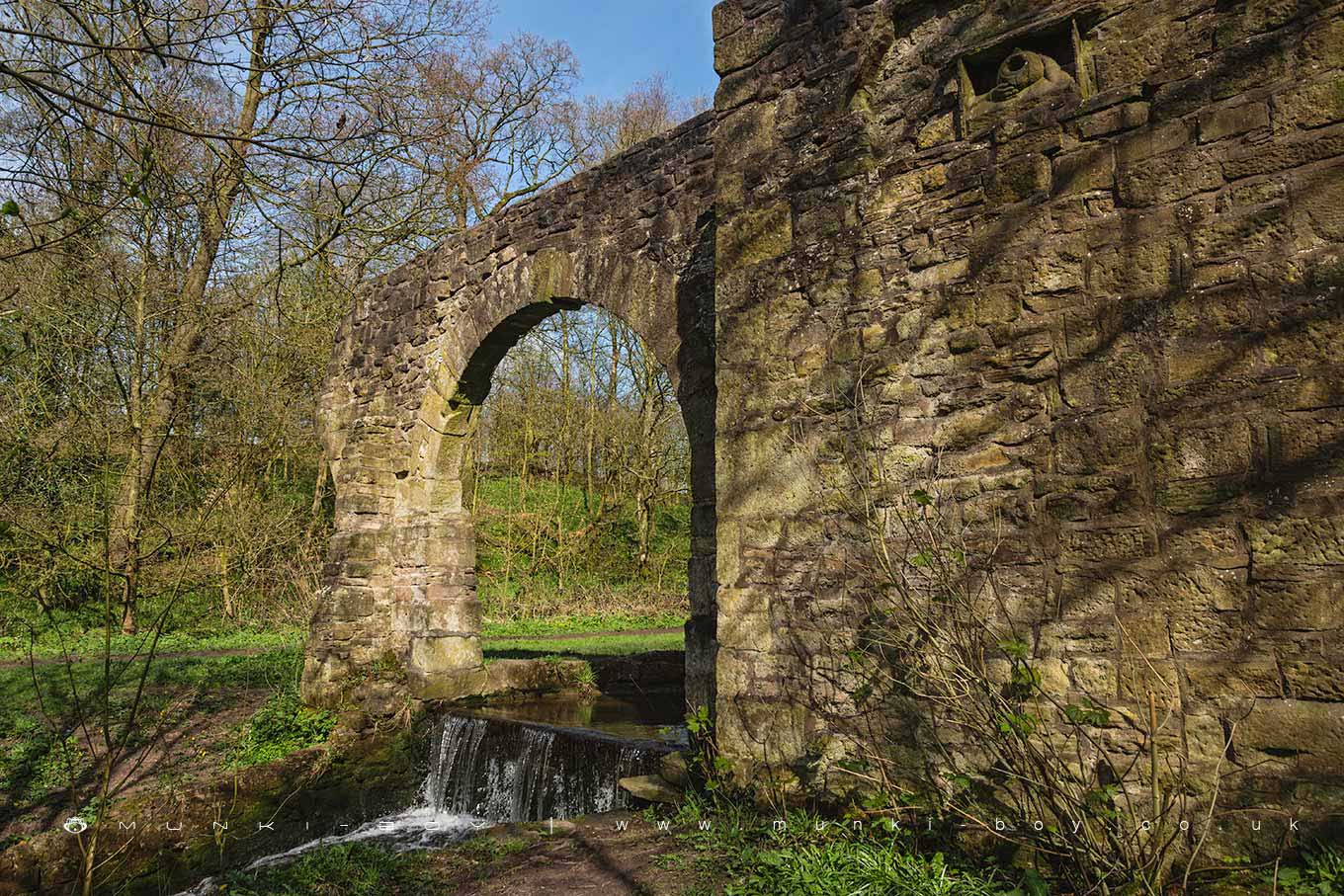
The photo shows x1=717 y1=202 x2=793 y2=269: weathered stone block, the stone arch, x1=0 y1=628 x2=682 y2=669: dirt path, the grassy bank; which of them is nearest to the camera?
x1=717 y1=202 x2=793 y2=269: weathered stone block

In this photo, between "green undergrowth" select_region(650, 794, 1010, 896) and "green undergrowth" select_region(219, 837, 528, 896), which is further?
"green undergrowth" select_region(219, 837, 528, 896)

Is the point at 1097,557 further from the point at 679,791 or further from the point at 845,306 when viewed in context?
the point at 679,791

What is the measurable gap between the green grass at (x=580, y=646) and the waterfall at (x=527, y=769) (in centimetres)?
237

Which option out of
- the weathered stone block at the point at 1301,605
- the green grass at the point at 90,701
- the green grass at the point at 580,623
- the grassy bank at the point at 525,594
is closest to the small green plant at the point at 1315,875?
the weathered stone block at the point at 1301,605

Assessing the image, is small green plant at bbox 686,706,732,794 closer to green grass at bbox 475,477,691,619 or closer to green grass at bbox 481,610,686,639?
green grass at bbox 481,610,686,639

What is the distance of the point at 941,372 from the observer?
3.42 metres

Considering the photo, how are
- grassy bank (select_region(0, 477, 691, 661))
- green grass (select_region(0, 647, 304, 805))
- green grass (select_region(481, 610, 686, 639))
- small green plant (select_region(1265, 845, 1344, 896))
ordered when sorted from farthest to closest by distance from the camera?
1. green grass (select_region(481, 610, 686, 639))
2. grassy bank (select_region(0, 477, 691, 661))
3. green grass (select_region(0, 647, 304, 805))
4. small green plant (select_region(1265, 845, 1344, 896))

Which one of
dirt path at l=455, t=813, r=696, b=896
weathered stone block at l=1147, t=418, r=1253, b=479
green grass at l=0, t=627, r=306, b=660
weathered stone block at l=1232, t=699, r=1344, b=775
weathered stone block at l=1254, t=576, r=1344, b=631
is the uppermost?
weathered stone block at l=1147, t=418, r=1253, b=479

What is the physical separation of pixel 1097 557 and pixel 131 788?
5645mm

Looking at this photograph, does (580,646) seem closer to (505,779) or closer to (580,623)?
(580,623)

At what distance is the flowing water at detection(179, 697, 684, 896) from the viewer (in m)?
5.59

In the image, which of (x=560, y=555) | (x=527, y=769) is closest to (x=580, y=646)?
(x=527, y=769)

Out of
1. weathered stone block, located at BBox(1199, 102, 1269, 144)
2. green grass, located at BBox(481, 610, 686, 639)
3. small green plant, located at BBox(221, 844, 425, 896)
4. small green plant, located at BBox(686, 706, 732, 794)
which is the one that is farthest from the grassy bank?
weathered stone block, located at BBox(1199, 102, 1269, 144)

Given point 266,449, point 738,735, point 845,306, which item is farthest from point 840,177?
point 266,449
